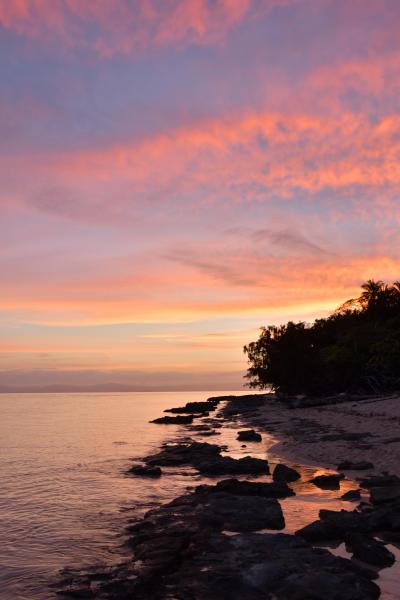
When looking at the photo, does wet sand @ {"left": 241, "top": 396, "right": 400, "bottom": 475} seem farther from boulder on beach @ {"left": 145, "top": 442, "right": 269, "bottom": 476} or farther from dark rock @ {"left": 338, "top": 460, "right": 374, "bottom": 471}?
boulder on beach @ {"left": 145, "top": 442, "right": 269, "bottom": 476}

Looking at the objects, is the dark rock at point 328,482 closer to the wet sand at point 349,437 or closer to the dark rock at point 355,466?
the wet sand at point 349,437

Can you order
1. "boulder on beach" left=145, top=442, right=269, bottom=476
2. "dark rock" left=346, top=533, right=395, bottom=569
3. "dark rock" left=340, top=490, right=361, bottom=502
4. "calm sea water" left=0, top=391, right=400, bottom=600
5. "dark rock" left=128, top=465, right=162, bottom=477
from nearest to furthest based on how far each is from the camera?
"dark rock" left=346, top=533, right=395, bottom=569 → "calm sea water" left=0, top=391, right=400, bottom=600 → "dark rock" left=340, top=490, right=361, bottom=502 → "boulder on beach" left=145, top=442, right=269, bottom=476 → "dark rock" left=128, top=465, right=162, bottom=477

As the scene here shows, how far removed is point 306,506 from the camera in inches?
A: 752

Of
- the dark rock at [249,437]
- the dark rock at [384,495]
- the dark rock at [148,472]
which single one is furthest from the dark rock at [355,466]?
the dark rock at [249,437]

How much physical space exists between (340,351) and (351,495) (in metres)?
58.0

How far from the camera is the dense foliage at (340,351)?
74.3 m

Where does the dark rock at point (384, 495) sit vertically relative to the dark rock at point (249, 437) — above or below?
above

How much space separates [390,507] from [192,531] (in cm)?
623

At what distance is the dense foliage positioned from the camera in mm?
74338

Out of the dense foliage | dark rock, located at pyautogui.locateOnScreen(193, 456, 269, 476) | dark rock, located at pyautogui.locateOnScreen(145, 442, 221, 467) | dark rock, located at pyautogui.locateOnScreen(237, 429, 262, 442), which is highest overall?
the dense foliage

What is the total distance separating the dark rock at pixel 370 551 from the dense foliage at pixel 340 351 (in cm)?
6144

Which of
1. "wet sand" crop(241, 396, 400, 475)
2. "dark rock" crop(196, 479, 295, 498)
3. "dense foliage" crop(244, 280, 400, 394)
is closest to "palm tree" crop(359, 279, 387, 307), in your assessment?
"dense foliage" crop(244, 280, 400, 394)

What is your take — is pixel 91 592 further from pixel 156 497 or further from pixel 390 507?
pixel 156 497

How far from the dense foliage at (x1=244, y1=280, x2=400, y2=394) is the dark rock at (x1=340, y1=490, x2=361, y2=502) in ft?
178
